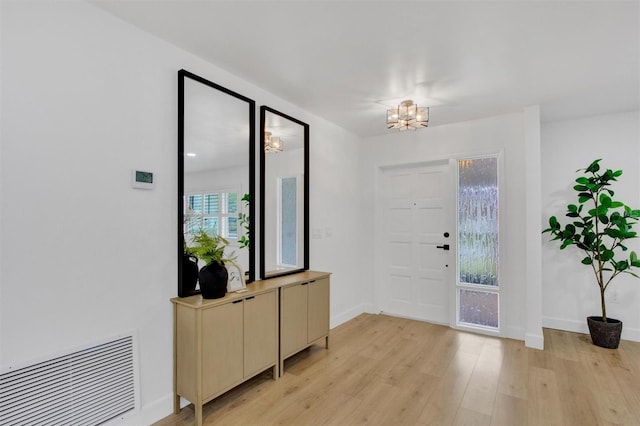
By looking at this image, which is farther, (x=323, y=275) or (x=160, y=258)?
(x=323, y=275)

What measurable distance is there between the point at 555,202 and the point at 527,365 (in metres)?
2.13

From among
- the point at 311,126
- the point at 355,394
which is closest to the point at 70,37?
the point at 311,126

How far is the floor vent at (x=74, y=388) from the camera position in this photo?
155cm

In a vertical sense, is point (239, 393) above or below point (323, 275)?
below

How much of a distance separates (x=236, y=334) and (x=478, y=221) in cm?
315

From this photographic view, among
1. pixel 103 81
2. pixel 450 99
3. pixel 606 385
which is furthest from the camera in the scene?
pixel 450 99

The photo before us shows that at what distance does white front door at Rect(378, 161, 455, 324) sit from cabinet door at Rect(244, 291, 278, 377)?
2340 millimetres

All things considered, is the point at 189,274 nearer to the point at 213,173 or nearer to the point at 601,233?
the point at 213,173

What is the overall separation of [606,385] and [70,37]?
4.56 meters

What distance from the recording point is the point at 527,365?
295 cm

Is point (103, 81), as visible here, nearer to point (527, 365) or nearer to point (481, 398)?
point (481, 398)

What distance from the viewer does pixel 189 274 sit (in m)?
2.34

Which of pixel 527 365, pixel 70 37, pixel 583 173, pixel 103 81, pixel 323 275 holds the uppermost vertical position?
pixel 70 37

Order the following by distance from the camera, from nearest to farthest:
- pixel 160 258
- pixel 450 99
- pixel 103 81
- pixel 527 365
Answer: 1. pixel 103 81
2. pixel 160 258
3. pixel 527 365
4. pixel 450 99
